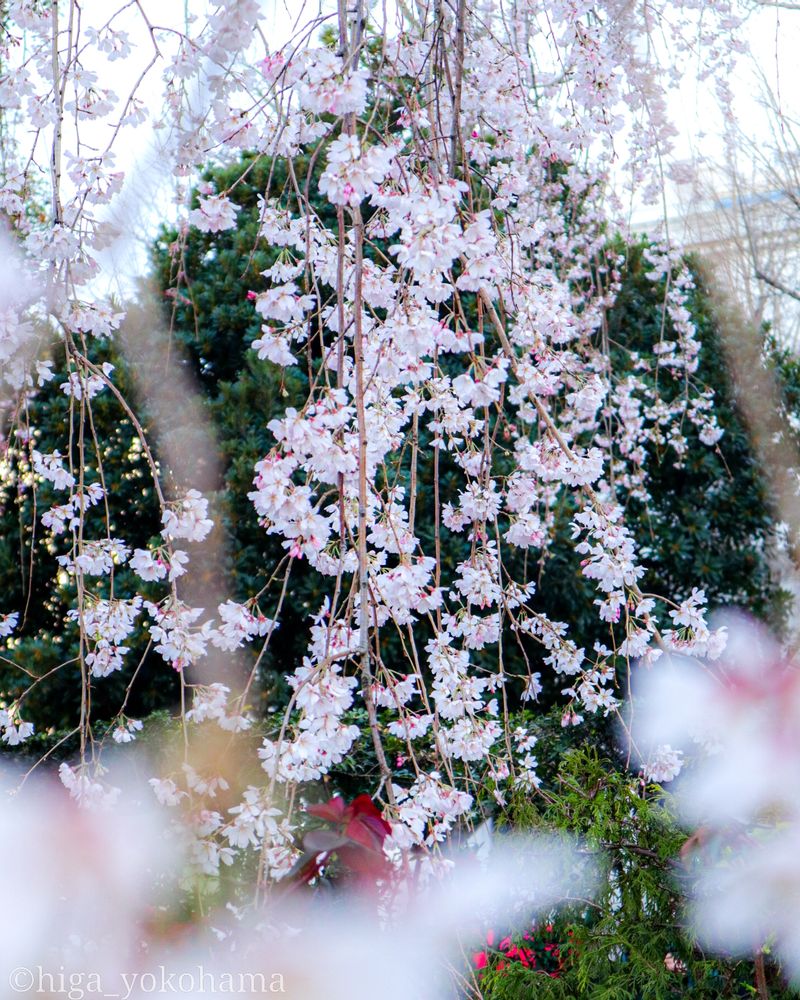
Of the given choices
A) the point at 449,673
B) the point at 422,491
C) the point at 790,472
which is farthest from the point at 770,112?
the point at 449,673

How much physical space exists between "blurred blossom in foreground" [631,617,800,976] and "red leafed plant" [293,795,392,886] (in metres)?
0.40

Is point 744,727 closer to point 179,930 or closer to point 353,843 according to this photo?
point 353,843

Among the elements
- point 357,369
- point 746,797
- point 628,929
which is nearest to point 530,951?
point 628,929

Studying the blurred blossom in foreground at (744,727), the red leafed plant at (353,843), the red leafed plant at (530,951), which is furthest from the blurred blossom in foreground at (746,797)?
the red leafed plant at (353,843)

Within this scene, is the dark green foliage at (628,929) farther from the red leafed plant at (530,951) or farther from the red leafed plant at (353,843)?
the red leafed plant at (353,843)

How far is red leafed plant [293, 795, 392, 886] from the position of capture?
0.89m

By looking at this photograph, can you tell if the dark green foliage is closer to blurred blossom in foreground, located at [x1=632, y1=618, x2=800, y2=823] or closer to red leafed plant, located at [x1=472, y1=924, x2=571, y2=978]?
red leafed plant, located at [x1=472, y1=924, x2=571, y2=978]

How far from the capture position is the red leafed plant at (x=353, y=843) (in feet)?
2.92

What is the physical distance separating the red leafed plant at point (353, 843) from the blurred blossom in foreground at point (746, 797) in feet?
1.30

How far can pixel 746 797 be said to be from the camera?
1.08 metres

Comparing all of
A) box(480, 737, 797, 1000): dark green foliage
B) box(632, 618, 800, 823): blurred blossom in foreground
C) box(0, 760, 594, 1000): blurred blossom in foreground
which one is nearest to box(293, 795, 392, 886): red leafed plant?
box(0, 760, 594, 1000): blurred blossom in foreground

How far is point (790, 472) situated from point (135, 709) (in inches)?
103

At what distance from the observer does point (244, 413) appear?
2959 mm

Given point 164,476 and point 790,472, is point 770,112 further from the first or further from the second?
point 164,476
